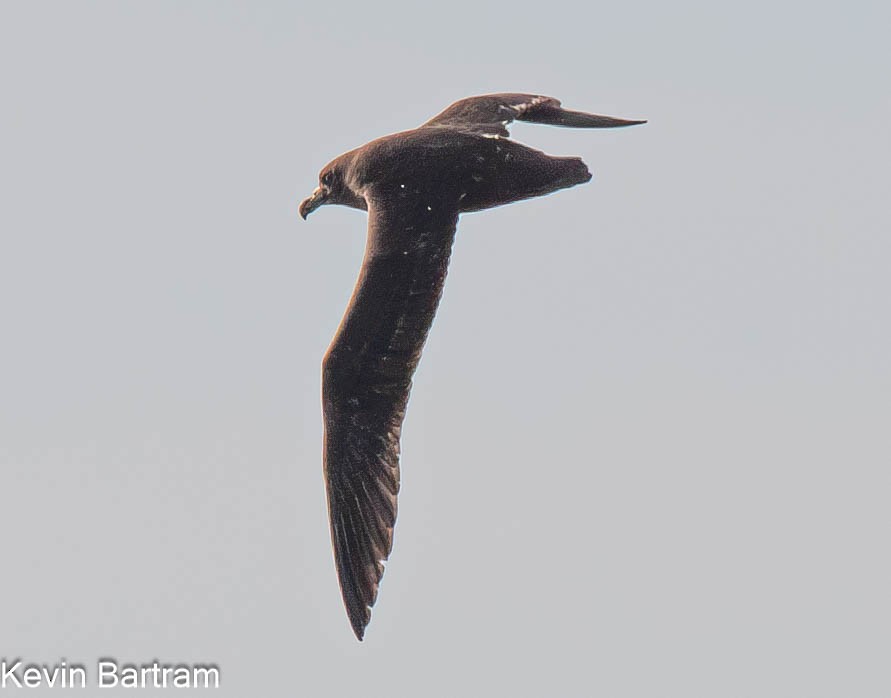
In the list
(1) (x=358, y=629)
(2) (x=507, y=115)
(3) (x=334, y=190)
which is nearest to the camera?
(1) (x=358, y=629)

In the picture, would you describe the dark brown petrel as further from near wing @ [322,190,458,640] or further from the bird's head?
the bird's head

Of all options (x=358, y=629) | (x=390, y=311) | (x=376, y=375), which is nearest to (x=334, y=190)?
(x=390, y=311)

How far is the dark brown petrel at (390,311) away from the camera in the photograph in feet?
69.6

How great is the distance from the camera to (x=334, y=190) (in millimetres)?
22625

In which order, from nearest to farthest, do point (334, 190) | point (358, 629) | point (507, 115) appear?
point (358, 629) < point (334, 190) < point (507, 115)

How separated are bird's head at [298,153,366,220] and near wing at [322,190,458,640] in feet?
2.63

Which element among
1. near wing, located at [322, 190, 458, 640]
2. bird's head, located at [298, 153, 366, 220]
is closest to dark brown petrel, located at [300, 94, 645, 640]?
near wing, located at [322, 190, 458, 640]

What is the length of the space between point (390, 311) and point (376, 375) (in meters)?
0.63

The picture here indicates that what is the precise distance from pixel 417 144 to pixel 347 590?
4.31 meters

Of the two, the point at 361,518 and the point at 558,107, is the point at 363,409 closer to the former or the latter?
the point at 361,518

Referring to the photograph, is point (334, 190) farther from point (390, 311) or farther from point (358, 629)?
point (358, 629)

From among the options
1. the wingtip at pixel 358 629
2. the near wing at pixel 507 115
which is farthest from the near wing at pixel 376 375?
the near wing at pixel 507 115

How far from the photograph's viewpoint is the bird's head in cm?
2227

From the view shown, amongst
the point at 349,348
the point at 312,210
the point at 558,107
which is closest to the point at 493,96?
the point at 558,107
